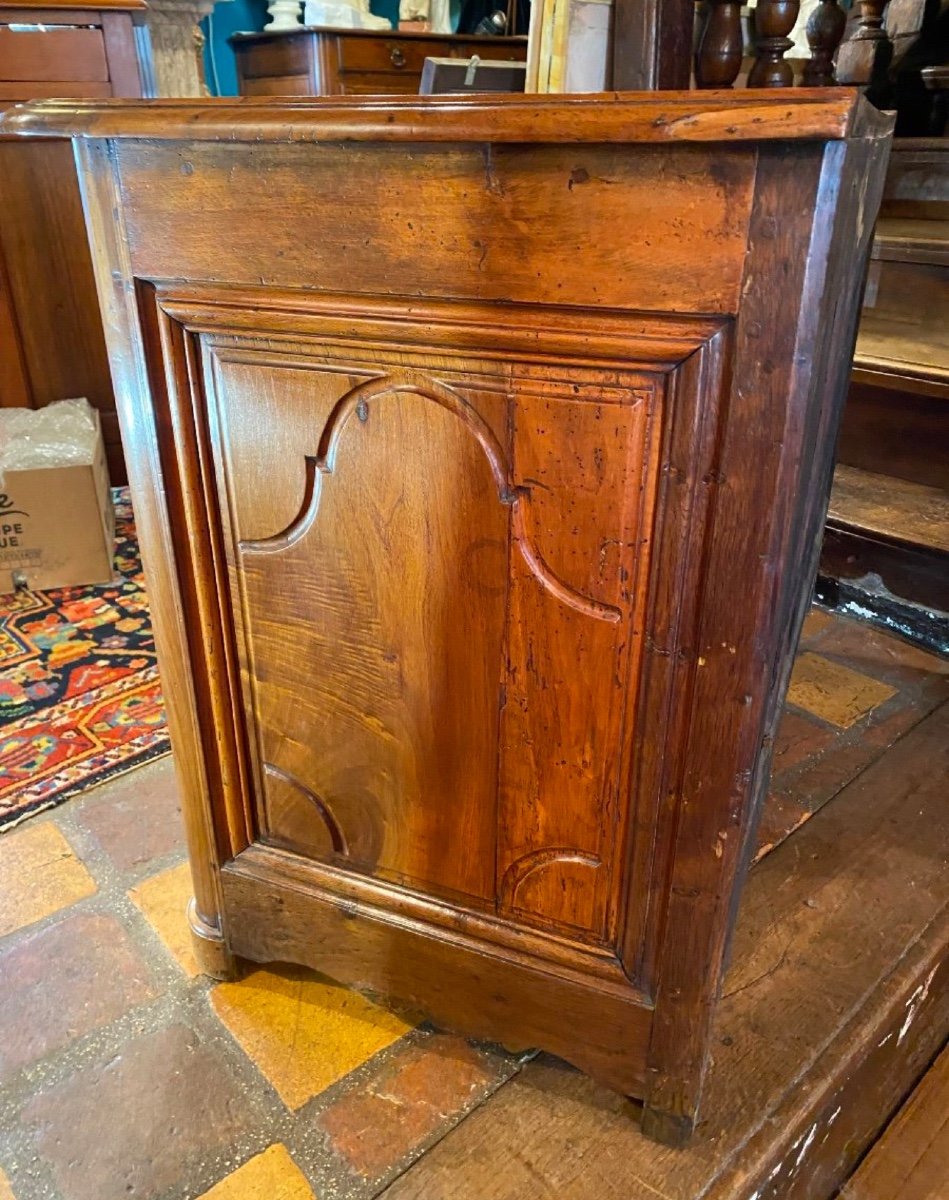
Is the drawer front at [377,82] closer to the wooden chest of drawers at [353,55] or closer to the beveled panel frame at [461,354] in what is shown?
the wooden chest of drawers at [353,55]

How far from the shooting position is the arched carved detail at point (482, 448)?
31.6 inches

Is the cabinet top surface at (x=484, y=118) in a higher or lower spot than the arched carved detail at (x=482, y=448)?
higher

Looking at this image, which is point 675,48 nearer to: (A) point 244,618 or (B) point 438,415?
(B) point 438,415

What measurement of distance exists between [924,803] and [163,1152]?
48.6 inches

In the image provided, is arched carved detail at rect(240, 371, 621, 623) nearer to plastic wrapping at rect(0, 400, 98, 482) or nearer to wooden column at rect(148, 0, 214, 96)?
plastic wrapping at rect(0, 400, 98, 482)

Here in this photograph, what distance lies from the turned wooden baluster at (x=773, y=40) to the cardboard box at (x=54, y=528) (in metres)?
1.70

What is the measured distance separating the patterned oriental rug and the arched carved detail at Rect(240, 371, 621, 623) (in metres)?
1.00

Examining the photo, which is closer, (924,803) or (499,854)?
(499,854)

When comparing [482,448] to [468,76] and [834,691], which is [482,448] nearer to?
[468,76]

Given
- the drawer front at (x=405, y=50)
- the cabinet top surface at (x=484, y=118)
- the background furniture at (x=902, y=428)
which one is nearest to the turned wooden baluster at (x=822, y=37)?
the background furniture at (x=902, y=428)

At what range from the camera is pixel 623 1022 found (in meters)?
0.98

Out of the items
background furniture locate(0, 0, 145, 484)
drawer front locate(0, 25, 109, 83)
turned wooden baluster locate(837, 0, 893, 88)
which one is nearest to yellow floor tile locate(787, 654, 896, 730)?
turned wooden baluster locate(837, 0, 893, 88)

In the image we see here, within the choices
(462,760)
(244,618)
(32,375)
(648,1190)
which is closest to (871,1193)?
(648,1190)

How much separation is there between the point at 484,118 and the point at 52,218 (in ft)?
7.43
